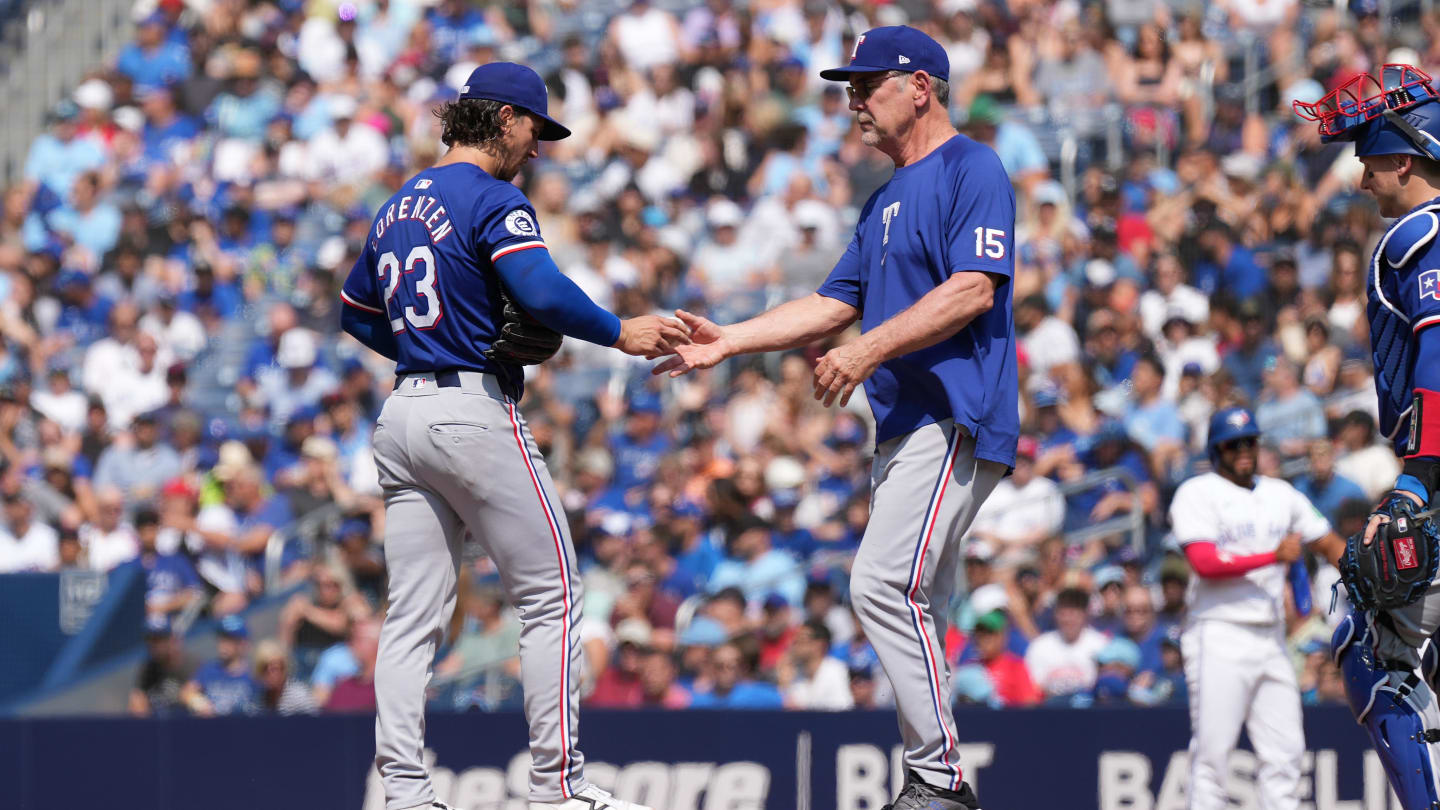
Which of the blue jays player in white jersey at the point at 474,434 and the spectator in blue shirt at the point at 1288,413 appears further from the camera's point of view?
the spectator in blue shirt at the point at 1288,413

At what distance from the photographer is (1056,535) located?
11.3 meters

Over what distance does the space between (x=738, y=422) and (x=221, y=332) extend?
5358 mm

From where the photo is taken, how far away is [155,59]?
19094 millimetres

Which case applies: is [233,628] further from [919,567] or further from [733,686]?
[919,567]

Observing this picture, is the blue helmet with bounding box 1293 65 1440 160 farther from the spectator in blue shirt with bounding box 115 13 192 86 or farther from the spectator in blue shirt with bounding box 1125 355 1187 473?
the spectator in blue shirt with bounding box 115 13 192 86

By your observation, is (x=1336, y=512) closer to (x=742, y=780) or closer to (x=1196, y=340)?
(x=1196, y=340)

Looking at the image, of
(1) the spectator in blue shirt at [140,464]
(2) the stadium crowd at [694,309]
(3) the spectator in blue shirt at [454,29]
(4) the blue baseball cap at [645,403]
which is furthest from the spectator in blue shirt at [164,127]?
(4) the blue baseball cap at [645,403]

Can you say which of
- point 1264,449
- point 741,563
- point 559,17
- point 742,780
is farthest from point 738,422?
point 559,17

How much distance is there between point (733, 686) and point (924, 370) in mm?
5038

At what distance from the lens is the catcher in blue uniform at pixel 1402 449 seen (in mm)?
5219

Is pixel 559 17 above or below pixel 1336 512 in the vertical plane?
above

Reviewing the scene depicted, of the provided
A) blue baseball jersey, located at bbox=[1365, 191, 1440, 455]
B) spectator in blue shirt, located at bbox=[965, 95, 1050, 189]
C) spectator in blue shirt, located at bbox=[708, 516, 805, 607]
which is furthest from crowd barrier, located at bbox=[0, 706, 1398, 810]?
spectator in blue shirt, located at bbox=[965, 95, 1050, 189]

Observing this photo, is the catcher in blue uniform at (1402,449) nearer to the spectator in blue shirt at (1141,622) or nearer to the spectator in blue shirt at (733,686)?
the spectator in blue shirt at (1141,622)

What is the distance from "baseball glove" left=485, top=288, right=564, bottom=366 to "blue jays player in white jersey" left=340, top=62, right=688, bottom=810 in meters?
0.02
